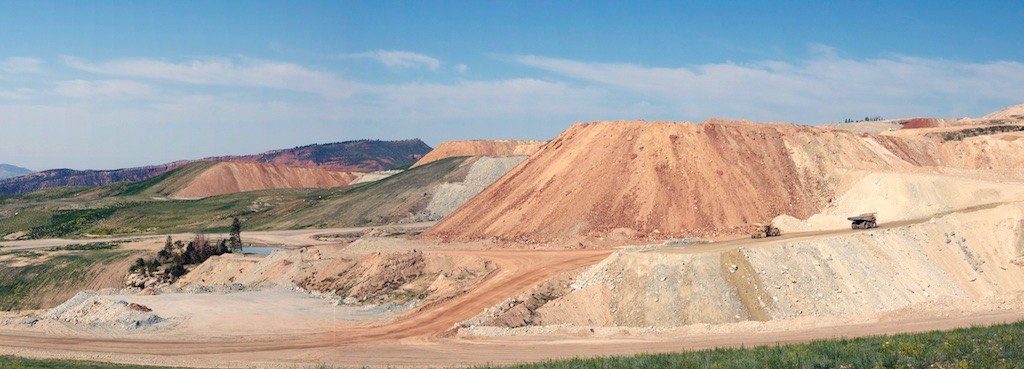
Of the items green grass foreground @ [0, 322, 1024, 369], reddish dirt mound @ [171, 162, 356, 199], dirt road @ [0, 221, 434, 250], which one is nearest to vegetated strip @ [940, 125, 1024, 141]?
dirt road @ [0, 221, 434, 250]

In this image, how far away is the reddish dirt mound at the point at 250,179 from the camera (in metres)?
142

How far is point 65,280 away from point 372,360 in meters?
44.6

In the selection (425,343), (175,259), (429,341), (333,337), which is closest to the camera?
(425,343)

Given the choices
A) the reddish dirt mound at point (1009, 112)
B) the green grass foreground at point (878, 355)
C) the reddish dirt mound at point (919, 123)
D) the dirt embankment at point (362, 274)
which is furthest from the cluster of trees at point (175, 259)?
the reddish dirt mound at point (1009, 112)

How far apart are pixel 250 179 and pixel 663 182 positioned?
10224 centimetres

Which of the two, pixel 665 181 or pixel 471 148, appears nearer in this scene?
pixel 665 181

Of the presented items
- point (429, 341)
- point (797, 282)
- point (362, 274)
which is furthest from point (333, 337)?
point (797, 282)

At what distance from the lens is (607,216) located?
5975 centimetres

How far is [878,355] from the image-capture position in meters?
21.4

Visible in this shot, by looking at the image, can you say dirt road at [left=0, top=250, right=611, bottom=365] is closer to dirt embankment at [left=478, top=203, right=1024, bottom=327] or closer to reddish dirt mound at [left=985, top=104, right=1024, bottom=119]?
dirt embankment at [left=478, top=203, right=1024, bottom=327]

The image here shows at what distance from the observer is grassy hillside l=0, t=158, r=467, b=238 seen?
98169 millimetres

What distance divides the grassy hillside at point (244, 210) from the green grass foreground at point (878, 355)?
69.0 metres

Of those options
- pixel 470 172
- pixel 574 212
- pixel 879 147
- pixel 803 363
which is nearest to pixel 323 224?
pixel 470 172

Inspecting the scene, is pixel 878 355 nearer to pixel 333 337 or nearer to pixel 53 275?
pixel 333 337
